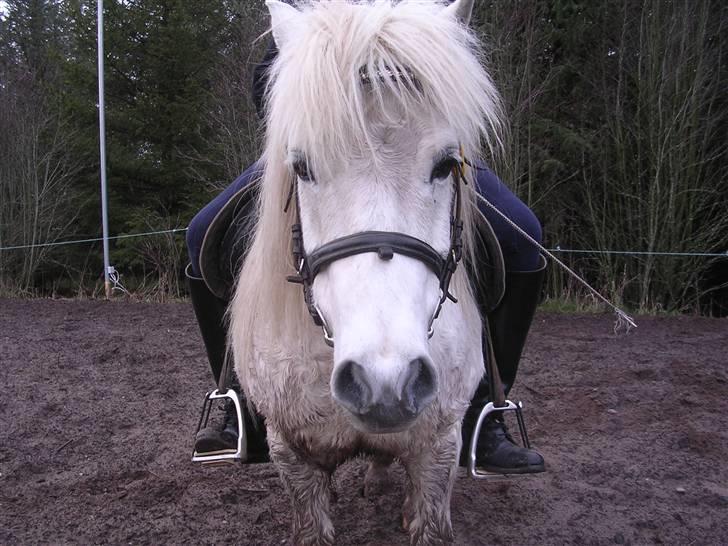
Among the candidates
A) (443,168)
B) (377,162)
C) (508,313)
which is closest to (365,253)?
(377,162)

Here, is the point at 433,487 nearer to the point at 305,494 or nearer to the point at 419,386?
the point at 305,494

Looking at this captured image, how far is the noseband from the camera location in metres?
1.22

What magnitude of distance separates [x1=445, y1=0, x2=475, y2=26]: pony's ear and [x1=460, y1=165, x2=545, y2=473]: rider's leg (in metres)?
0.58

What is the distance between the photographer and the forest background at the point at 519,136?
29.1 feet

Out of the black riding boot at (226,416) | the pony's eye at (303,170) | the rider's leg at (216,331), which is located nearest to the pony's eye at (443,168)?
the pony's eye at (303,170)

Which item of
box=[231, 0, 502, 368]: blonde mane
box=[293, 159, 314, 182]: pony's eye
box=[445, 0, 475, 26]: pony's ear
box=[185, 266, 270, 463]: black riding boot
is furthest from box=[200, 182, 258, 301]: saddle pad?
box=[445, 0, 475, 26]: pony's ear

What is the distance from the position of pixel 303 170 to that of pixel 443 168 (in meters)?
0.35

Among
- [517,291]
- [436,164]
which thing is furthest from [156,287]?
[436,164]

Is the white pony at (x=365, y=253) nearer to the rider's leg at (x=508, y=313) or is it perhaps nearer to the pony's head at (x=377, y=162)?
the pony's head at (x=377, y=162)

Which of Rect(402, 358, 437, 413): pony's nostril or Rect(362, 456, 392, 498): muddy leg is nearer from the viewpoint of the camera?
Rect(402, 358, 437, 413): pony's nostril

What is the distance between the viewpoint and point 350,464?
3281mm

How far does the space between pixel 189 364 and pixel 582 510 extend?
12.6 feet

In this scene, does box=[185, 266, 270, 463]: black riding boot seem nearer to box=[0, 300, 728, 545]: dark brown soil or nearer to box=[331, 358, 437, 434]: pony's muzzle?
box=[0, 300, 728, 545]: dark brown soil

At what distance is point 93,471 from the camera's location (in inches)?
126
